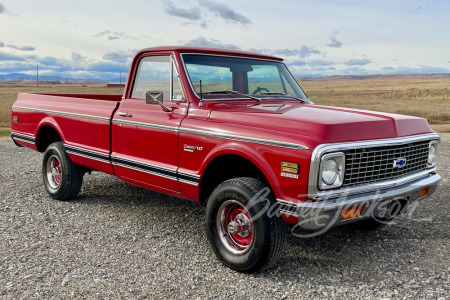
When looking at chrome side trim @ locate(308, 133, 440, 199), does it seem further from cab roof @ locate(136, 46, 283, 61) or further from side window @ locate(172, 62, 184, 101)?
cab roof @ locate(136, 46, 283, 61)

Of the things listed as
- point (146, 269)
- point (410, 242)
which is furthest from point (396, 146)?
point (146, 269)

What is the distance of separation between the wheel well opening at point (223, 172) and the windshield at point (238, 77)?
72 cm

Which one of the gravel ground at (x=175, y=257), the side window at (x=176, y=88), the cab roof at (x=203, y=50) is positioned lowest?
the gravel ground at (x=175, y=257)

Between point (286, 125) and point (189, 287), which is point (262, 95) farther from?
point (189, 287)

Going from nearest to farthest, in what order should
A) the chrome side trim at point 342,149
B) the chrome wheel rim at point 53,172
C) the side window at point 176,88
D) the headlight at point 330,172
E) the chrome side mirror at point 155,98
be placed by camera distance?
the chrome side trim at point 342,149 < the headlight at point 330,172 < the chrome side mirror at point 155,98 < the side window at point 176,88 < the chrome wheel rim at point 53,172

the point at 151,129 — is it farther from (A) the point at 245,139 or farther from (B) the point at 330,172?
(B) the point at 330,172

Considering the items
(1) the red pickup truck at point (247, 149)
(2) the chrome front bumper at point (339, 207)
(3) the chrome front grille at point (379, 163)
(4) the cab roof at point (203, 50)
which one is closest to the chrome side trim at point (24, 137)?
(1) the red pickup truck at point (247, 149)

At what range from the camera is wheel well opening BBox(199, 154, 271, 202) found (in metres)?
4.18

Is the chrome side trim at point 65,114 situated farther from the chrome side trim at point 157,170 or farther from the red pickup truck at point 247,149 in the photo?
the chrome side trim at point 157,170

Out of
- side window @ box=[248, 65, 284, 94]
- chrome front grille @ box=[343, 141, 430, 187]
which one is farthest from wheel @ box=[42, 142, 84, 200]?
chrome front grille @ box=[343, 141, 430, 187]

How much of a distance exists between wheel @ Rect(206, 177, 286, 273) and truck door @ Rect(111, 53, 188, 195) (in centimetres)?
70

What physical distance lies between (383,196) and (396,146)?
490mm

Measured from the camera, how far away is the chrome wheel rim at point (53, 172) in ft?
20.6

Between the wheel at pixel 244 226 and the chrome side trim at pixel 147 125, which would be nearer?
the wheel at pixel 244 226
